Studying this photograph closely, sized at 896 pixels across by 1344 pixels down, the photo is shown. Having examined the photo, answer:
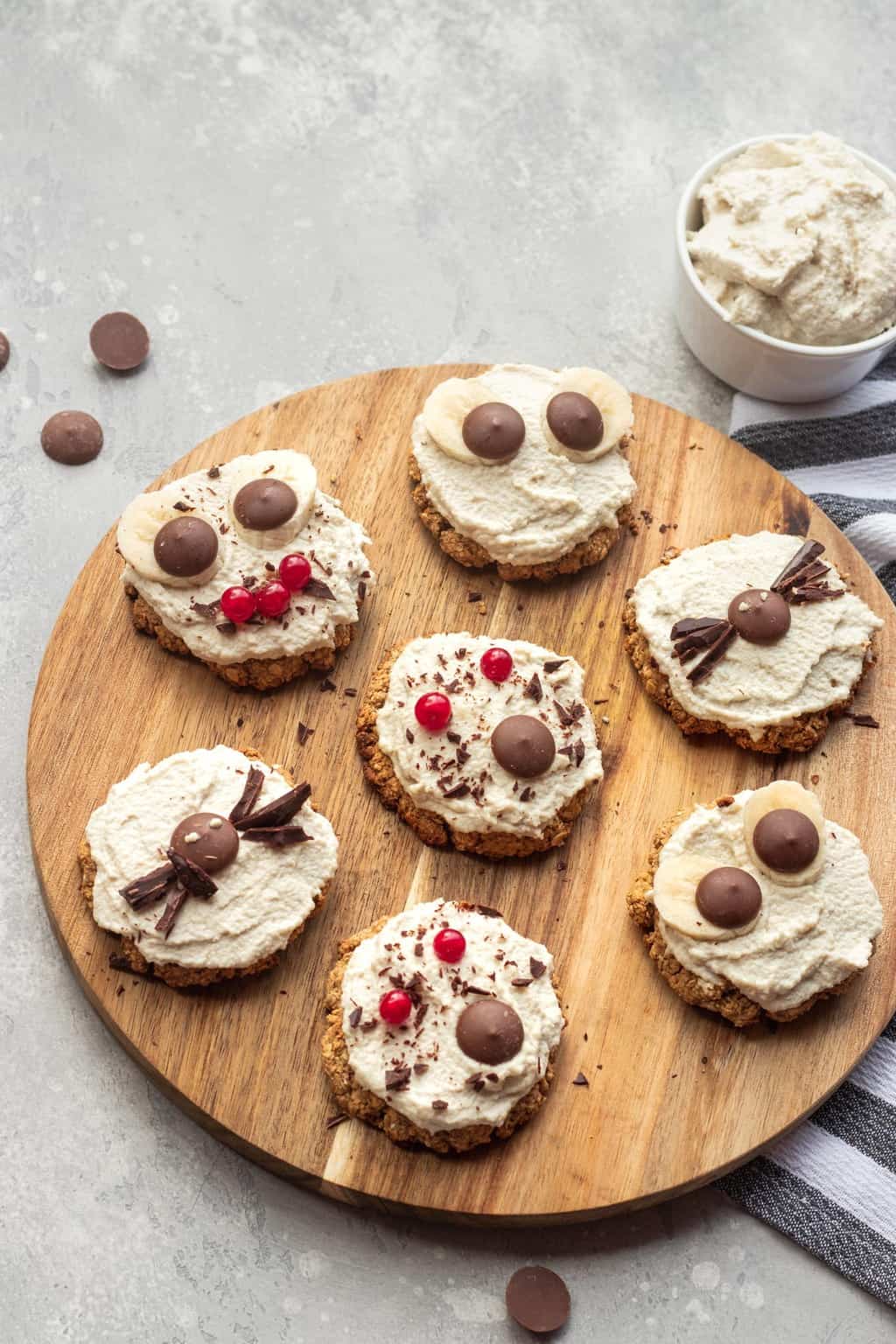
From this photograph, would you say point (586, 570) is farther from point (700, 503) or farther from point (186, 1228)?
point (186, 1228)

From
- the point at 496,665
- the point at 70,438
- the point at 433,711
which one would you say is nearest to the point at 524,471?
the point at 496,665

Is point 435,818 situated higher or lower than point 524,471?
lower

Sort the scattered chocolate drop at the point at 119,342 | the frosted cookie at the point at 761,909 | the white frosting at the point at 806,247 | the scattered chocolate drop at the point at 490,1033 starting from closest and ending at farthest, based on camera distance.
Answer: the scattered chocolate drop at the point at 490,1033 < the frosted cookie at the point at 761,909 < the white frosting at the point at 806,247 < the scattered chocolate drop at the point at 119,342

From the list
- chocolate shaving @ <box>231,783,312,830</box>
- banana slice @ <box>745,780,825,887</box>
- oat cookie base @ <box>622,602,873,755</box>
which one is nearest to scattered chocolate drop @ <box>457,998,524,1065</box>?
chocolate shaving @ <box>231,783,312,830</box>

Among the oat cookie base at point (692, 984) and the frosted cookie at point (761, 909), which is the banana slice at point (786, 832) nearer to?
the frosted cookie at point (761, 909)

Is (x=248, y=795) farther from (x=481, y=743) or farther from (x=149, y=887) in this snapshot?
(x=481, y=743)

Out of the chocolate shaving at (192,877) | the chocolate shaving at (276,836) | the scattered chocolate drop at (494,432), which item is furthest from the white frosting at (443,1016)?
the scattered chocolate drop at (494,432)
